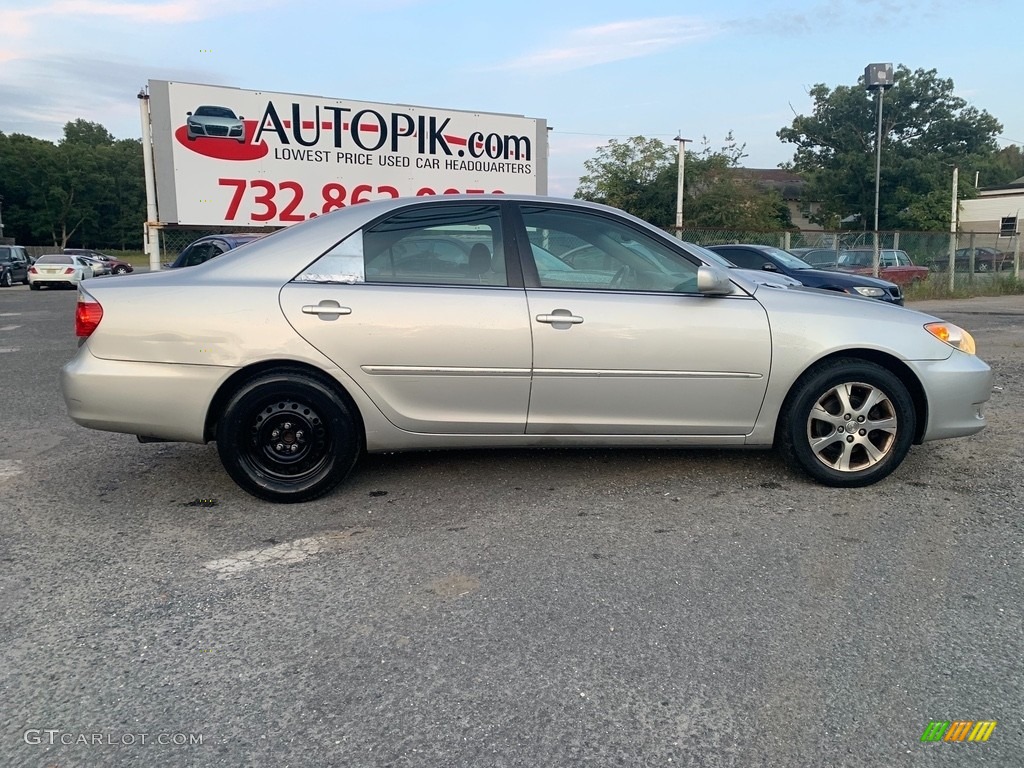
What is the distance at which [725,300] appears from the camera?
4.15 meters

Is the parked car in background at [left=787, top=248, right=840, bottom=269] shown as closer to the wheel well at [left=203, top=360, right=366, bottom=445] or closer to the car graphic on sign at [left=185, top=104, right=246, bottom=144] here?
the car graphic on sign at [left=185, top=104, right=246, bottom=144]

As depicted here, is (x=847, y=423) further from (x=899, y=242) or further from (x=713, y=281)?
(x=899, y=242)

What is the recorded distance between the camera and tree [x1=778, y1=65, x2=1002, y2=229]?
140 feet

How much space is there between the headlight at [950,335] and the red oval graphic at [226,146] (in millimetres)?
13219

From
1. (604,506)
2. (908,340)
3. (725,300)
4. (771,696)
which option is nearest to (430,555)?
(604,506)

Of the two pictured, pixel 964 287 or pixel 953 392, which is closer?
pixel 953 392

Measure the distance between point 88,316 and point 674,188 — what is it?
1150 inches

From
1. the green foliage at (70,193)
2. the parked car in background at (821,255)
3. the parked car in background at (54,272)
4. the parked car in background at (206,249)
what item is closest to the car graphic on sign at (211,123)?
the parked car in background at (206,249)

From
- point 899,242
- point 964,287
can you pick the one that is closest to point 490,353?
point 964,287

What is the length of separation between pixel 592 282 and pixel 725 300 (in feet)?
2.31

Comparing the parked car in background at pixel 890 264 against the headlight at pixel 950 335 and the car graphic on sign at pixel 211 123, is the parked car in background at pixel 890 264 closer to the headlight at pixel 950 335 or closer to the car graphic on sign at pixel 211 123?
the car graphic on sign at pixel 211 123

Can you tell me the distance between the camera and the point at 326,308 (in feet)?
12.9

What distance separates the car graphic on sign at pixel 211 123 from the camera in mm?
14266

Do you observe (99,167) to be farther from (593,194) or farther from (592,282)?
(592,282)
